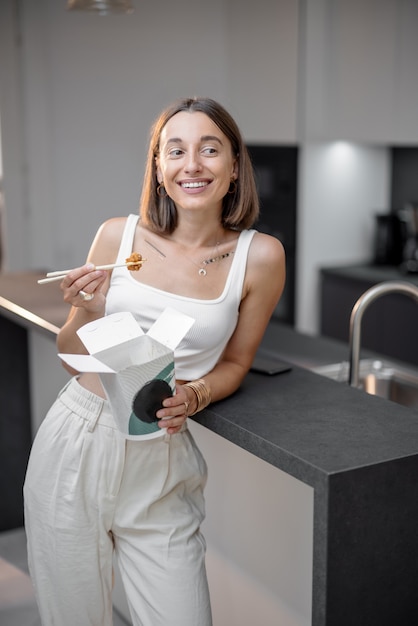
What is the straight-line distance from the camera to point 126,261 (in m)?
1.68

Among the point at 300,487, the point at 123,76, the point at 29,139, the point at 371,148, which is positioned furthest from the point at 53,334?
the point at 371,148

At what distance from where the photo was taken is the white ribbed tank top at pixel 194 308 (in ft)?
5.70

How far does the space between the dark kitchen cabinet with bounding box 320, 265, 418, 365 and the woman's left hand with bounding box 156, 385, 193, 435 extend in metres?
2.70

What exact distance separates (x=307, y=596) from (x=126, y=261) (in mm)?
851

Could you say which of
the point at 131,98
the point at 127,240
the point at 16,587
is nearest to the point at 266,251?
the point at 127,240

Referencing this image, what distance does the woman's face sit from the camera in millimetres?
1709

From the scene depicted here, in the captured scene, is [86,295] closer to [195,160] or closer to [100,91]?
[195,160]

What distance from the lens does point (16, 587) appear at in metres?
2.97

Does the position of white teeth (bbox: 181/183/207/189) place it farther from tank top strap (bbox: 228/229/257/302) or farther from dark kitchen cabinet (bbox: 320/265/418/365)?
dark kitchen cabinet (bbox: 320/265/418/365)

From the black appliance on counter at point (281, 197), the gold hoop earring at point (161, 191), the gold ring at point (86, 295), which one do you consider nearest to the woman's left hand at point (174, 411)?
the gold ring at point (86, 295)

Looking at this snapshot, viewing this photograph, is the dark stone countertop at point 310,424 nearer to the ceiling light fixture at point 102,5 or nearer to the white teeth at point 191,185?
the white teeth at point 191,185

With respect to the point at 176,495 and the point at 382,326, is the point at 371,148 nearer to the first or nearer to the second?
the point at 382,326

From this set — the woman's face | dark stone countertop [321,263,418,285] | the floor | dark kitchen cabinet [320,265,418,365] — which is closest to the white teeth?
the woman's face

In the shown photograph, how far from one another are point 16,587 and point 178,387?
1.70 metres
